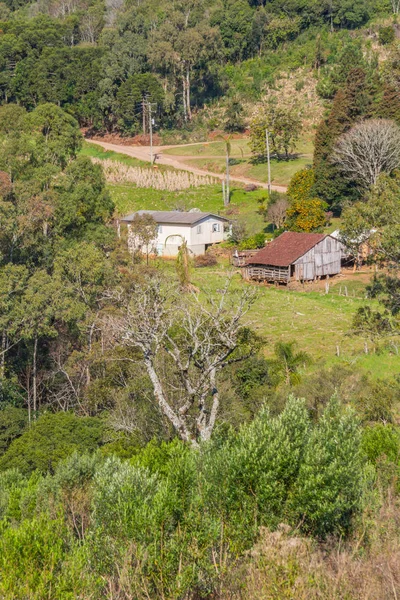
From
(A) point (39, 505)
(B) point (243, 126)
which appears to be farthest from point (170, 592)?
(B) point (243, 126)

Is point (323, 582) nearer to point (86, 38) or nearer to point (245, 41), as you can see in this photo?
point (245, 41)

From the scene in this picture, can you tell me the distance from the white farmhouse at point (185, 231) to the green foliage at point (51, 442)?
89.5 ft

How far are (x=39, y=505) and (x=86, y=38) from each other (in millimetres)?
105383

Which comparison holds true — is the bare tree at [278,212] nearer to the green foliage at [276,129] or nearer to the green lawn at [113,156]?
the green foliage at [276,129]

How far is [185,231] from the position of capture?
165ft

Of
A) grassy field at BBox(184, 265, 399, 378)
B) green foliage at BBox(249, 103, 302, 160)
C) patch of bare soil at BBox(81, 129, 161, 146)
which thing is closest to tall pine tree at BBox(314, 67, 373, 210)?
green foliage at BBox(249, 103, 302, 160)

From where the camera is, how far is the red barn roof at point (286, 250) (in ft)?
141

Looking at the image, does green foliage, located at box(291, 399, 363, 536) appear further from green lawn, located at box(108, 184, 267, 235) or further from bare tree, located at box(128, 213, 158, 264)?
green lawn, located at box(108, 184, 267, 235)

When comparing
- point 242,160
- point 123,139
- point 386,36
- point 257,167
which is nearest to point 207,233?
point 257,167

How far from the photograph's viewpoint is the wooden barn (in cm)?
4312

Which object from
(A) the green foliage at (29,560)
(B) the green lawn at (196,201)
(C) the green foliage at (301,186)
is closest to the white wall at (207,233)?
(B) the green lawn at (196,201)

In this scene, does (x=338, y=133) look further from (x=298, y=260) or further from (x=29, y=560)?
(x=29, y=560)

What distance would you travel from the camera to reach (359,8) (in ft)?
302

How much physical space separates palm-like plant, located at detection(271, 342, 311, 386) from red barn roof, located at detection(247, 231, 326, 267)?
12960mm
